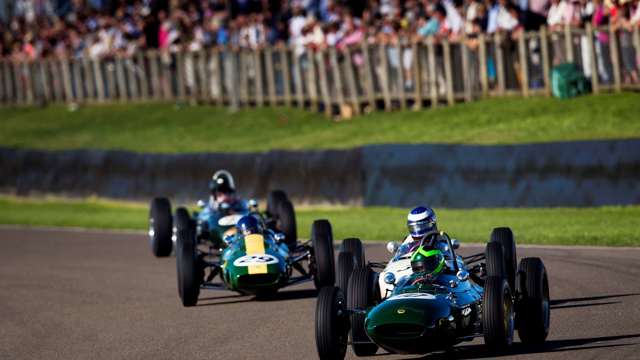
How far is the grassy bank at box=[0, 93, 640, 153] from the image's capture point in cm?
2323

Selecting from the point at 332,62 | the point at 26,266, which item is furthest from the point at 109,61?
the point at 26,266

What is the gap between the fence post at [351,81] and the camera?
2882 cm

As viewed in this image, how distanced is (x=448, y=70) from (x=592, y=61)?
3540mm

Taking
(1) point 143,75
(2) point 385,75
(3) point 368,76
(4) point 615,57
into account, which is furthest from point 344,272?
(1) point 143,75

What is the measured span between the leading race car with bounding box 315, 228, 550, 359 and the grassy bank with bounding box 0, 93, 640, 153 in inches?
379

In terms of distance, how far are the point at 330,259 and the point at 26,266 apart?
5.96m

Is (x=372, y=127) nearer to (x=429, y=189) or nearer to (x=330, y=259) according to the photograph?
(x=429, y=189)

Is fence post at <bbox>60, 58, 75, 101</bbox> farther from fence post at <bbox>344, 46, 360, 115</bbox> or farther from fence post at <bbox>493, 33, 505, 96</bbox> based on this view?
fence post at <bbox>493, 33, 505, 96</bbox>

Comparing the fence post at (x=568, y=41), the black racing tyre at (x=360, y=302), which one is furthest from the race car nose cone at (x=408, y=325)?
the fence post at (x=568, y=41)

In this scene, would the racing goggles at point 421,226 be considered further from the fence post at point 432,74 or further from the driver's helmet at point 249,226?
the fence post at point 432,74

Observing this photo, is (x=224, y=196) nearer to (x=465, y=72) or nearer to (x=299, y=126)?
(x=465, y=72)

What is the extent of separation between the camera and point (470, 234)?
18.4m

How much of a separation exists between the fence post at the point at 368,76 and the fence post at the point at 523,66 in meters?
3.74

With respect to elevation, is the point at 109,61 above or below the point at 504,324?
above
